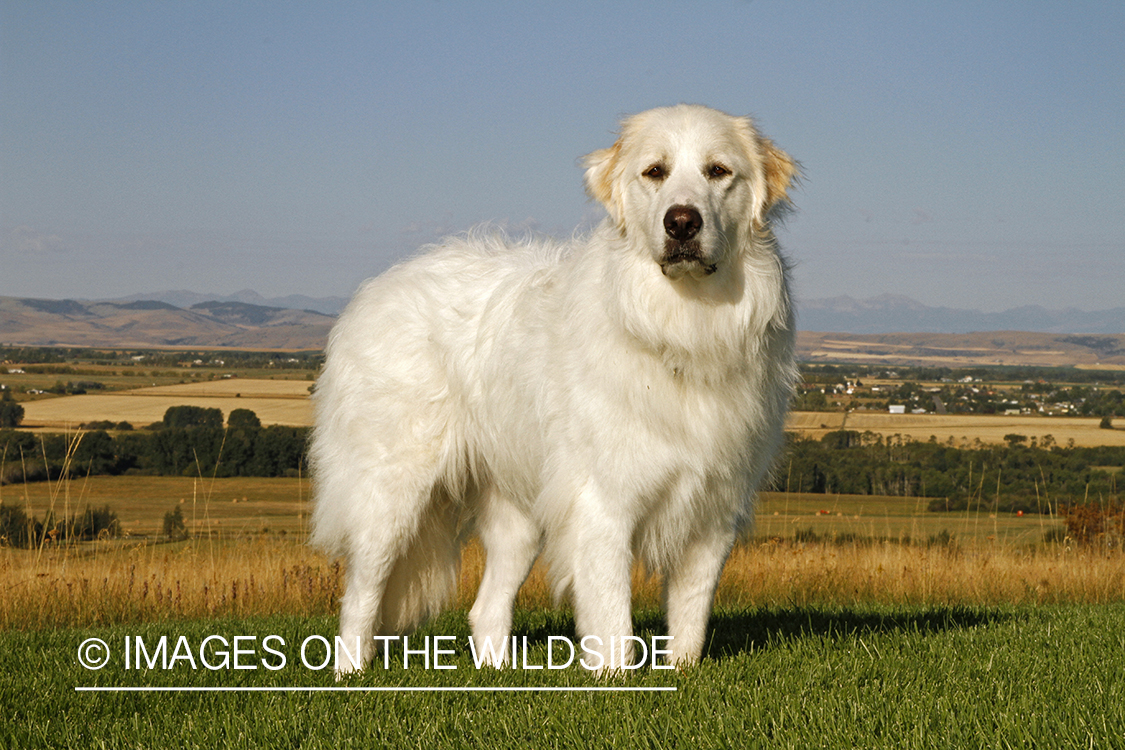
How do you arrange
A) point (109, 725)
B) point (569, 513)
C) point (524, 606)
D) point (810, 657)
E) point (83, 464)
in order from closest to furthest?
point (109, 725)
point (569, 513)
point (810, 657)
point (524, 606)
point (83, 464)

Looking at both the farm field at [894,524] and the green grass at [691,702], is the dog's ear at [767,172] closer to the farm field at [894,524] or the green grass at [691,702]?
the green grass at [691,702]

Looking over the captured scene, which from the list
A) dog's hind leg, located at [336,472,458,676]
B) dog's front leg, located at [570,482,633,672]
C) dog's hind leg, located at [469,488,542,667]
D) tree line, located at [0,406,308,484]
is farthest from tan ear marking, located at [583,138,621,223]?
tree line, located at [0,406,308,484]

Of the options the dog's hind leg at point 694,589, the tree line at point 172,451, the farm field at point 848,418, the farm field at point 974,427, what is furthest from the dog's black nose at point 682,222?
the farm field at point 974,427

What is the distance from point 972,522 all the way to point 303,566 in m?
9.27

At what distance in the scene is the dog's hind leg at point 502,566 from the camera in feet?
18.2

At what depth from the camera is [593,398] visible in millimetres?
4398

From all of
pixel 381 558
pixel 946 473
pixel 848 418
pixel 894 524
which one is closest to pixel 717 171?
pixel 381 558

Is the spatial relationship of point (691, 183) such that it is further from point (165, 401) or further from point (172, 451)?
point (165, 401)

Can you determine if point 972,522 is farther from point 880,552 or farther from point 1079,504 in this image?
point 880,552

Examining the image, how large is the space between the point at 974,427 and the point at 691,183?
35.5 metres

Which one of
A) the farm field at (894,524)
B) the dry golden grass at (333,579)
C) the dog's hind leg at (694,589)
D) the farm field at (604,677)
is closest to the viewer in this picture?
the farm field at (604,677)

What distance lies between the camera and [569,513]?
4.46 meters

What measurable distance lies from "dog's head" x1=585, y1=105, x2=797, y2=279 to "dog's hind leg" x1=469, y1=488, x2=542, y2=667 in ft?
6.94

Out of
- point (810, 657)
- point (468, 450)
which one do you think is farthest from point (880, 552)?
point (468, 450)
